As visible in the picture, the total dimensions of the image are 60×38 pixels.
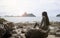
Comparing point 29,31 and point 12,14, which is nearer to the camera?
point 29,31

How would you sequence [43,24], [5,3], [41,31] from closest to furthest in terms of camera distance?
1. [41,31]
2. [43,24]
3. [5,3]

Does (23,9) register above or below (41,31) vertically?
above

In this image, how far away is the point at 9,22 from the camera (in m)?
3.44

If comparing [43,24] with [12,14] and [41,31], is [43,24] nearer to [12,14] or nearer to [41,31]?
[41,31]

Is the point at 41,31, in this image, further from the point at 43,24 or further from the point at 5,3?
the point at 5,3

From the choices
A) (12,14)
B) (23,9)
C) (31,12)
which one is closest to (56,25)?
(31,12)

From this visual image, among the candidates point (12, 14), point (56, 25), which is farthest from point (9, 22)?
point (56, 25)

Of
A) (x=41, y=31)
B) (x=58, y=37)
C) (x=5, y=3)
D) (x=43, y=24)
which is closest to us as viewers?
(x=41, y=31)

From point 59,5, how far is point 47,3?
354mm

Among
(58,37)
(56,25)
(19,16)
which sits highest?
(19,16)

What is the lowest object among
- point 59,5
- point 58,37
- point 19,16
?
point 58,37

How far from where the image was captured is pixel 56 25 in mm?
3637

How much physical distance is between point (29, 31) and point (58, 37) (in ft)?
3.15

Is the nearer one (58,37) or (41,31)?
(41,31)
